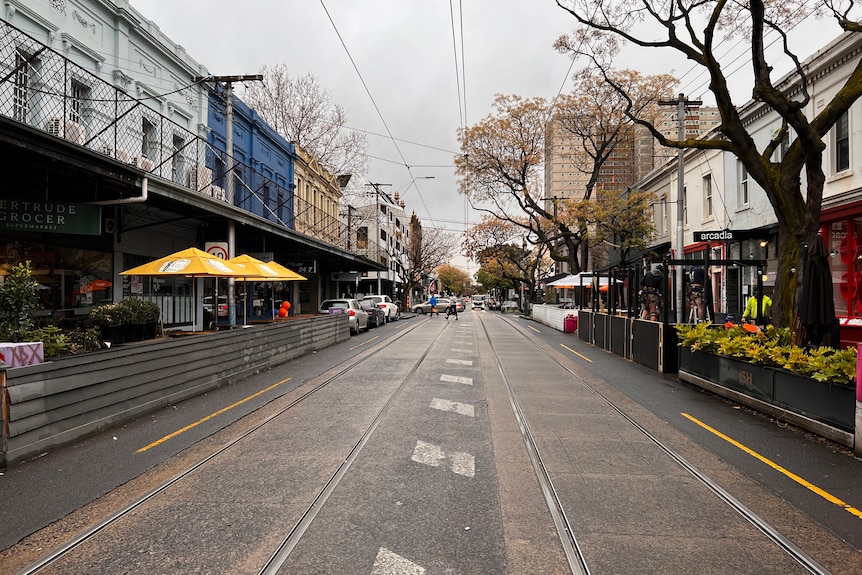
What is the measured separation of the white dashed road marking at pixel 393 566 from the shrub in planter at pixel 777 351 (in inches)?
226

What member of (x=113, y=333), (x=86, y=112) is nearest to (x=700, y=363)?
(x=113, y=333)

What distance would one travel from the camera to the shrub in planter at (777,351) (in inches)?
267

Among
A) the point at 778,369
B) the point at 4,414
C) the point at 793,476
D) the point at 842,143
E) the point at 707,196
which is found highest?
the point at 707,196

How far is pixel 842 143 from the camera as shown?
651 inches

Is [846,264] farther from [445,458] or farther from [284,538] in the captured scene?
[284,538]

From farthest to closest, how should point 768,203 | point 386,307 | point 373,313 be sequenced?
1. point 386,307
2. point 373,313
3. point 768,203

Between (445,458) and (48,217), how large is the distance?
8498mm

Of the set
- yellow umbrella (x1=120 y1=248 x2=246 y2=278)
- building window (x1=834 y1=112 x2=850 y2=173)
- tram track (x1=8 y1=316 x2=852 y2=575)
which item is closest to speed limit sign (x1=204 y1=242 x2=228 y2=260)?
yellow umbrella (x1=120 y1=248 x2=246 y2=278)

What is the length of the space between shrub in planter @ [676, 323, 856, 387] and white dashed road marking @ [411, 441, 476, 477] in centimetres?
450

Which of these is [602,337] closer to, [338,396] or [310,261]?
[338,396]

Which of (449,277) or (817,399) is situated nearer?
(817,399)

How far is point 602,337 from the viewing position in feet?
62.2

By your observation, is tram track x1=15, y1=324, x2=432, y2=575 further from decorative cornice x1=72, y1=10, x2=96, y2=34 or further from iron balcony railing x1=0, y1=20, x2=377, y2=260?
decorative cornice x1=72, y1=10, x2=96, y2=34

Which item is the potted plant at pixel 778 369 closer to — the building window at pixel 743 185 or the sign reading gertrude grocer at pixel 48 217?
the sign reading gertrude grocer at pixel 48 217
